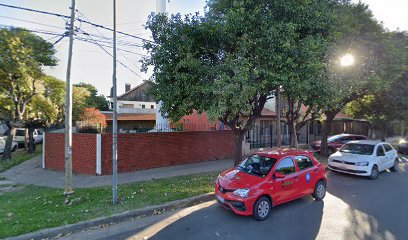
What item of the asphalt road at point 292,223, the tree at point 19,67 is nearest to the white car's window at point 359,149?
the asphalt road at point 292,223

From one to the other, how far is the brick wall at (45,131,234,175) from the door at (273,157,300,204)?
250 inches

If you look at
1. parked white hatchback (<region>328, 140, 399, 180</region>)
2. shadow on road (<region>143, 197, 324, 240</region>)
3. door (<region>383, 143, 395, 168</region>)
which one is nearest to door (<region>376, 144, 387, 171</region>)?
parked white hatchback (<region>328, 140, 399, 180</region>)

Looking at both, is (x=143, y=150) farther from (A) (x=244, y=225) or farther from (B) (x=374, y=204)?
(B) (x=374, y=204)

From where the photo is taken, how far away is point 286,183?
225 inches

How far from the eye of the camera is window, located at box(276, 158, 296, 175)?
578cm

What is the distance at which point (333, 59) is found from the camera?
8.69 m

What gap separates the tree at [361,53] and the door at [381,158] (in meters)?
2.67

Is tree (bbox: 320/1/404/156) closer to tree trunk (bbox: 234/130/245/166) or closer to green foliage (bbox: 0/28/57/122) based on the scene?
tree trunk (bbox: 234/130/245/166)

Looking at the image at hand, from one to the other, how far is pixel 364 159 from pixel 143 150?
9379 mm

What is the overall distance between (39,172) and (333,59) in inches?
536

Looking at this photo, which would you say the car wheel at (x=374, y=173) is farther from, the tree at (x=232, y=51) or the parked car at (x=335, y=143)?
the parked car at (x=335, y=143)

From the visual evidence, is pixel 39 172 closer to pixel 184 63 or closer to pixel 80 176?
pixel 80 176

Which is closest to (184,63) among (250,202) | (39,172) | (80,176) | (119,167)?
(250,202)

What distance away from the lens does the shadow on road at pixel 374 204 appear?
187 inches
